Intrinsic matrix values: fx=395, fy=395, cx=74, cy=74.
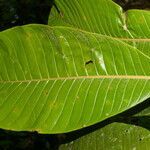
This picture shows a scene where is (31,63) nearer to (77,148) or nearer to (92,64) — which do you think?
(92,64)

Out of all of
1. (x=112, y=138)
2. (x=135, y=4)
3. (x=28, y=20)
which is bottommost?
(x=28, y=20)

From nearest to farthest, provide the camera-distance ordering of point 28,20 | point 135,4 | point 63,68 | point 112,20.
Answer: point 63,68
point 112,20
point 135,4
point 28,20

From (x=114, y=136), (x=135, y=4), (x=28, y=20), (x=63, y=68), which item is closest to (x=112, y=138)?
(x=114, y=136)

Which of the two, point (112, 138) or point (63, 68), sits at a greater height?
point (63, 68)

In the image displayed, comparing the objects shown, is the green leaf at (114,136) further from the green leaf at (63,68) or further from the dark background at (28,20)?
the green leaf at (63,68)

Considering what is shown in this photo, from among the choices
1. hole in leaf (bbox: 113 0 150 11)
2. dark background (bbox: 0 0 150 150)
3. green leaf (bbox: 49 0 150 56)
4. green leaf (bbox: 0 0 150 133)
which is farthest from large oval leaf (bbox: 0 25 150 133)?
hole in leaf (bbox: 113 0 150 11)

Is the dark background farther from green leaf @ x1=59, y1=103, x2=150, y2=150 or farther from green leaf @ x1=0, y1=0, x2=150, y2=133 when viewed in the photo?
green leaf @ x1=0, y1=0, x2=150, y2=133

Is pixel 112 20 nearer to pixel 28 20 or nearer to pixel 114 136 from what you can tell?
pixel 114 136

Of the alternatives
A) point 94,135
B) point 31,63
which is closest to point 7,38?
point 31,63

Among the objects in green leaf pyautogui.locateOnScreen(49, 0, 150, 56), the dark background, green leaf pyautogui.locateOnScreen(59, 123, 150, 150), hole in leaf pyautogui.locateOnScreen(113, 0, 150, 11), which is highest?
green leaf pyautogui.locateOnScreen(49, 0, 150, 56)

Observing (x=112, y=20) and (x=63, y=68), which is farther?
(x=112, y=20)
